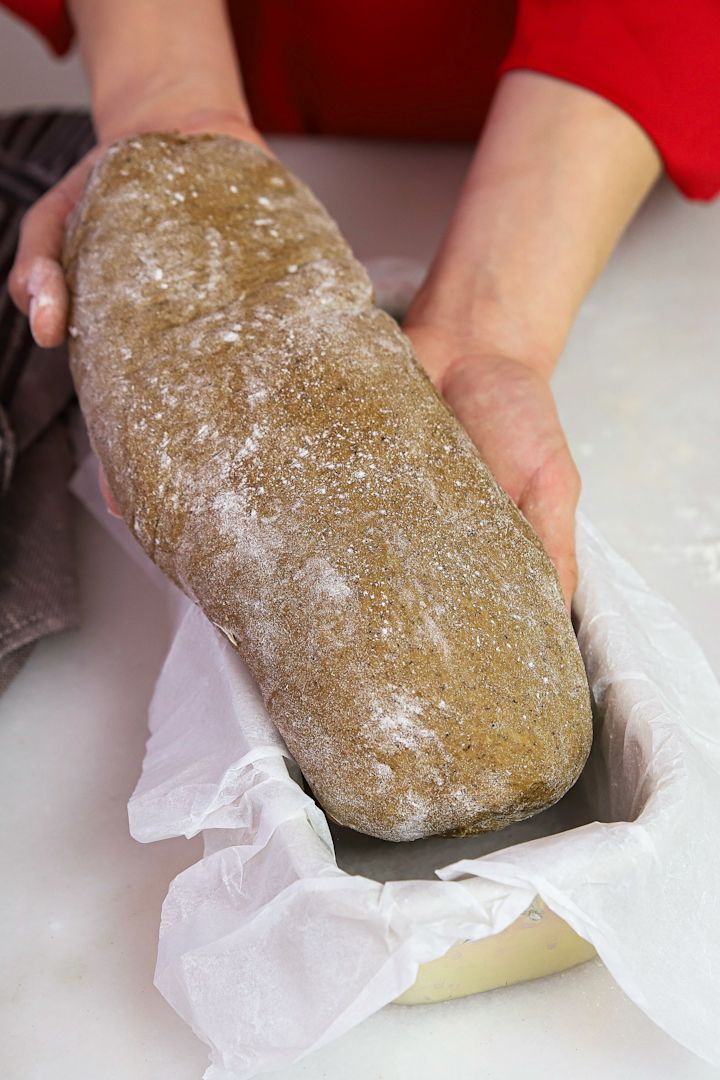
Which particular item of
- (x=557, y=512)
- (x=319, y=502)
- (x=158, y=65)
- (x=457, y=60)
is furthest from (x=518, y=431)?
(x=457, y=60)

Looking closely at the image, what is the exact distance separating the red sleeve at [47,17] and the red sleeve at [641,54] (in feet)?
2.00

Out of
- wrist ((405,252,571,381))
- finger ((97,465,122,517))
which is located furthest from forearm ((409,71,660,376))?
finger ((97,465,122,517))

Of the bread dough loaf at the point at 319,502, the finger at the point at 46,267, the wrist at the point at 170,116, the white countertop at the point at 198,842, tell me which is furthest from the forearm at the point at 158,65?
the white countertop at the point at 198,842

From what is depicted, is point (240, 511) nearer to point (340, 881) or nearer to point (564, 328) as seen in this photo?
point (340, 881)

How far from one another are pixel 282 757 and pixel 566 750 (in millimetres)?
198

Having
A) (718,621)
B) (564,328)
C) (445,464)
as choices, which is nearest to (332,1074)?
(445,464)

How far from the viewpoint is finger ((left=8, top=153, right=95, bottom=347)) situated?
3.17ft

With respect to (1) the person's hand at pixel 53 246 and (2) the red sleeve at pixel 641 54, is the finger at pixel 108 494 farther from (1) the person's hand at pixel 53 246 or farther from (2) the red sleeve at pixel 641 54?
(2) the red sleeve at pixel 641 54

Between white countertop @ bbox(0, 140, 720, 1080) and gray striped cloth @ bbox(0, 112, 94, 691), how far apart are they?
50 mm

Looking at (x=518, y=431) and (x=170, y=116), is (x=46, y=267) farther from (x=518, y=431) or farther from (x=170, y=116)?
(x=518, y=431)

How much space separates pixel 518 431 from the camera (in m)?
0.97

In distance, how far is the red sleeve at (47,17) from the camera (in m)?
1.40

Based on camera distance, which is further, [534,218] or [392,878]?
[534,218]

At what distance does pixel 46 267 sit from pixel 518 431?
0.45 m
